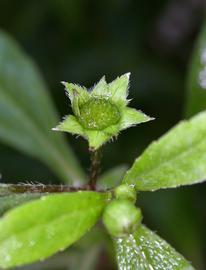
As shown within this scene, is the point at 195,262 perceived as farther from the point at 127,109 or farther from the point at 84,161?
the point at 127,109

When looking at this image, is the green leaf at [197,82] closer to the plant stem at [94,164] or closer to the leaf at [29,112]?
the leaf at [29,112]

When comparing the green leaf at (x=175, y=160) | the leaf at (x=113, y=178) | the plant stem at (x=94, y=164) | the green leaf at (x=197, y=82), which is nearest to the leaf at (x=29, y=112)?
the leaf at (x=113, y=178)

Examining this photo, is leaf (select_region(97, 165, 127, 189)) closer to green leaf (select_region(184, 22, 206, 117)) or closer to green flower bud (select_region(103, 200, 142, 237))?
green leaf (select_region(184, 22, 206, 117))

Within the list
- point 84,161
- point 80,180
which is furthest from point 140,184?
point 84,161

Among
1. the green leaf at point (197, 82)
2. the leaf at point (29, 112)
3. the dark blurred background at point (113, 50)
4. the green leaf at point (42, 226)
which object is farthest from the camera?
the dark blurred background at point (113, 50)

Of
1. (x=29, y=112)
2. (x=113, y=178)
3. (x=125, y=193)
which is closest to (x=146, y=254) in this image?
(x=125, y=193)

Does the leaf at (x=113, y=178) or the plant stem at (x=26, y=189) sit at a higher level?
the leaf at (x=113, y=178)
